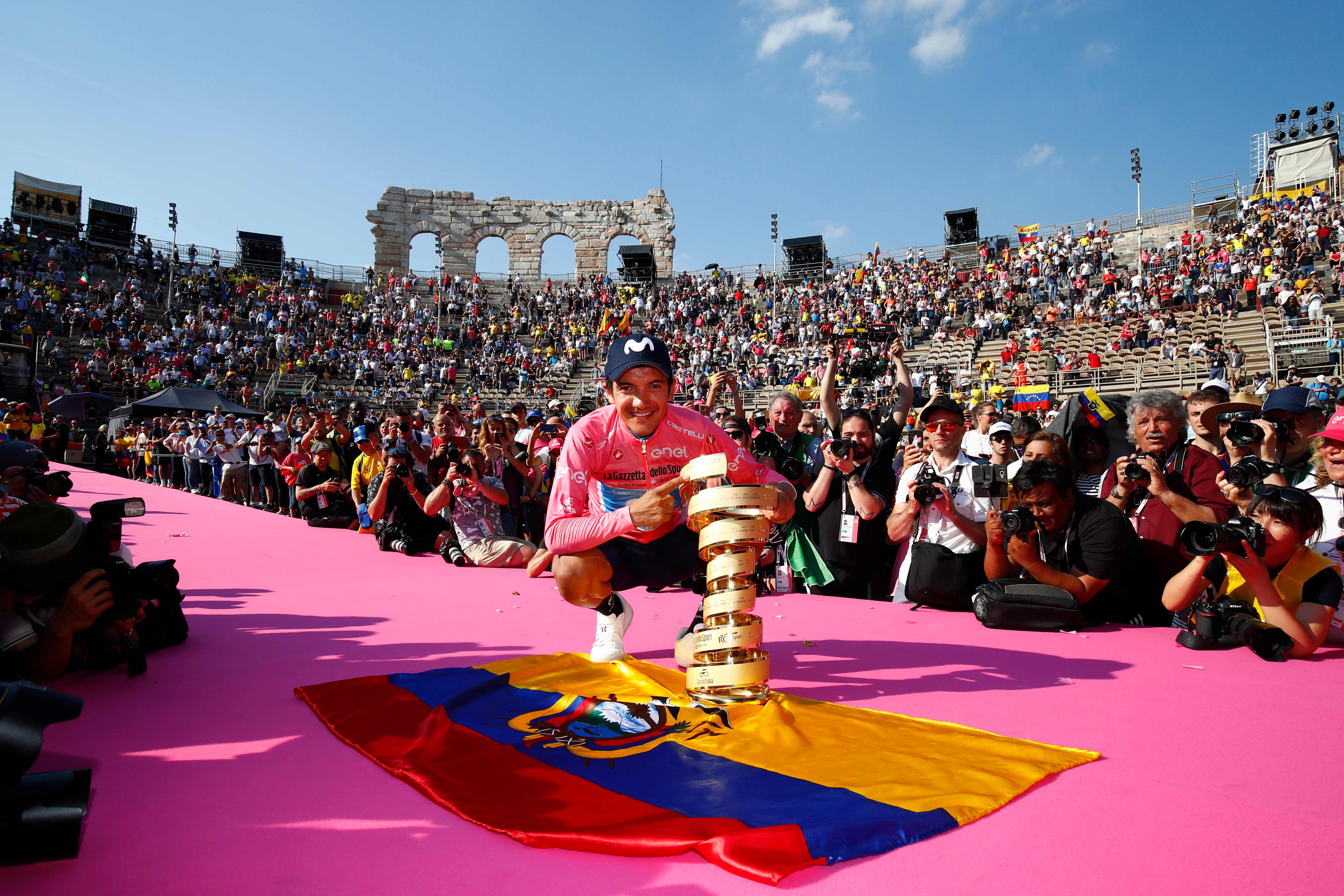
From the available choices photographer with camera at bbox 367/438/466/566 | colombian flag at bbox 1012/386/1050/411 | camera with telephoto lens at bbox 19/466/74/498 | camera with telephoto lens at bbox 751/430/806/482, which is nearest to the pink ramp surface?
camera with telephoto lens at bbox 19/466/74/498

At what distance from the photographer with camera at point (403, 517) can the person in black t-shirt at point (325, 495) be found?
1982 mm

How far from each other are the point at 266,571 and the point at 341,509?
11.1 feet

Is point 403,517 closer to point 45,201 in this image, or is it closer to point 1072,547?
point 1072,547

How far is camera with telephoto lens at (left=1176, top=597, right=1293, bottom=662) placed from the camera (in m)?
3.44

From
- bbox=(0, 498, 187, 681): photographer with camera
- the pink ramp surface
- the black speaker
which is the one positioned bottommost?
Result: the pink ramp surface

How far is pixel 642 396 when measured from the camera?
325 centimetres

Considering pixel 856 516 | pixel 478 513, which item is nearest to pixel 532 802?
pixel 856 516

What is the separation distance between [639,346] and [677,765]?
1.69 meters

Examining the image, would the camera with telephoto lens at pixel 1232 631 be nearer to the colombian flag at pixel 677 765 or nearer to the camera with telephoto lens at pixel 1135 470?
the camera with telephoto lens at pixel 1135 470

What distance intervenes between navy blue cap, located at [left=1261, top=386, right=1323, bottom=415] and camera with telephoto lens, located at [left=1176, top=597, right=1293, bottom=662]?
5.50 ft

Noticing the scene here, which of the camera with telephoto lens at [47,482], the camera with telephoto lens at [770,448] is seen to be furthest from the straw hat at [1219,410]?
the camera with telephoto lens at [47,482]

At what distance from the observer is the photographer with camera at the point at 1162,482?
13.6ft

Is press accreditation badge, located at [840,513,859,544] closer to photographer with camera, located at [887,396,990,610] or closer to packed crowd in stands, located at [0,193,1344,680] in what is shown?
packed crowd in stands, located at [0,193,1344,680]

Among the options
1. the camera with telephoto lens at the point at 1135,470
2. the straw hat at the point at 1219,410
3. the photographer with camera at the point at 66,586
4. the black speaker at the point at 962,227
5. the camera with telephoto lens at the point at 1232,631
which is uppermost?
the black speaker at the point at 962,227
